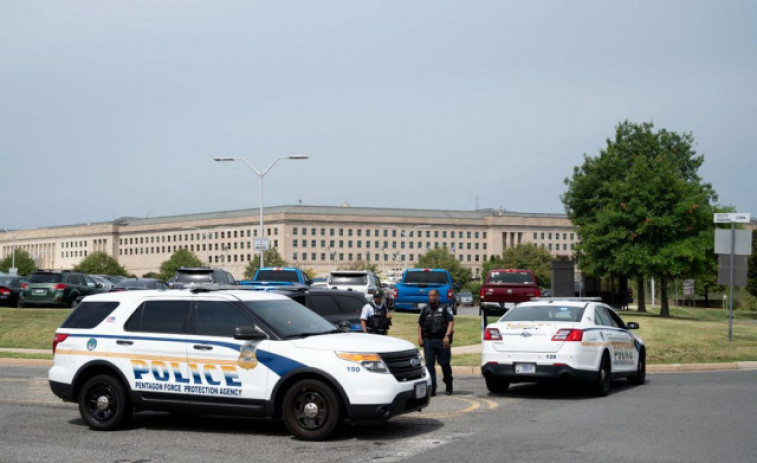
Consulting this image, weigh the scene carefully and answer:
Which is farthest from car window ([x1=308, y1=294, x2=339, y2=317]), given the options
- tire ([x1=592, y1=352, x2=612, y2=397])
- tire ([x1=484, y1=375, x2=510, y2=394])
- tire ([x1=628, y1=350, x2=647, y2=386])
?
tire ([x1=592, y1=352, x2=612, y2=397])

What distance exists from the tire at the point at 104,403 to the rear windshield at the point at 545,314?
22.7 ft

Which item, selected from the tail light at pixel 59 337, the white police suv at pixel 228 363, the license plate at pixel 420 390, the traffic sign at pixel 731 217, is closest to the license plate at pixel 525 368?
the white police suv at pixel 228 363

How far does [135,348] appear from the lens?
39.4ft

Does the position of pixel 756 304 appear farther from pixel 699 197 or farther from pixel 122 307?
pixel 122 307

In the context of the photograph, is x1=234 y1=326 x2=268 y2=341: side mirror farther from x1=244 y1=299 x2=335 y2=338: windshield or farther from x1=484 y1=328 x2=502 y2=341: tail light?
x1=484 y1=328 x2=502 y2=341: tail light

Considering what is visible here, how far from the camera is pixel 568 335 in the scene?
51.3ft

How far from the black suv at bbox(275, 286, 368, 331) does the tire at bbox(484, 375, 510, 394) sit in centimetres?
576

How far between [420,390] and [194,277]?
23.3 m

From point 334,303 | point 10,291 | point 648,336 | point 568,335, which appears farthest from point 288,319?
point 10,291

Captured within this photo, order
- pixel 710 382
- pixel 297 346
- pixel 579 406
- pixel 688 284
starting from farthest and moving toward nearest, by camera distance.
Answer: pixel 688 284, pixel 710 382, pixel 579 406, pixel 297 346

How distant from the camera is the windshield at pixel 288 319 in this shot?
11695mm

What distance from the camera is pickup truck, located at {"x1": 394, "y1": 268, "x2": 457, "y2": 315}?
35312 mm

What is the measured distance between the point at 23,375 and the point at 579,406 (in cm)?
1174

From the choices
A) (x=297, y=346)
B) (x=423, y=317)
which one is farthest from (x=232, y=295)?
(x=423, y=317)
